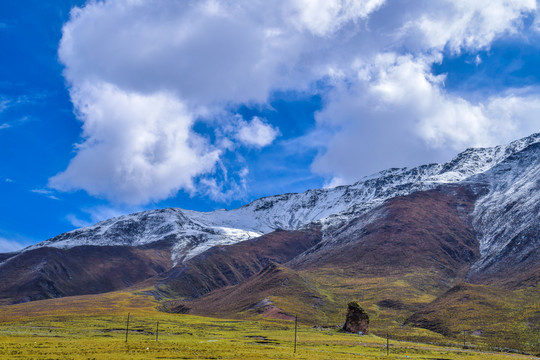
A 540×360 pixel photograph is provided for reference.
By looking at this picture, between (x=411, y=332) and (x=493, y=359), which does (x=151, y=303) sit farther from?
(x=493, y=359)

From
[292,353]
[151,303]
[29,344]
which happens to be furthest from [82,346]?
[151,303]

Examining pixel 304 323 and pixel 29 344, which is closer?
Answer: pixel 29 344

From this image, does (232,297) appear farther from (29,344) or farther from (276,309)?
(29,344)

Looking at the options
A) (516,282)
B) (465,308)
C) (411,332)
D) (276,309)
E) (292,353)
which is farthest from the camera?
(516,282)

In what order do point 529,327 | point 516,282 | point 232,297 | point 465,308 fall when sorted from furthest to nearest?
point 232,297
point 516,282
point 465,308
point 529,327

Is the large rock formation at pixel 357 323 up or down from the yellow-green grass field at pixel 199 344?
up

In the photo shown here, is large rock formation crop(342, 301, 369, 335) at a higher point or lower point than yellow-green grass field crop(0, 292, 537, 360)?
higher

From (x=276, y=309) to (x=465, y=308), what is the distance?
5177 cm

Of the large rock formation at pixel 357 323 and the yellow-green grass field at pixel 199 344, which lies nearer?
the yellow-green grass field at pixel 199 344

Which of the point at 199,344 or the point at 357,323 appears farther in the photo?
the point at 357,323

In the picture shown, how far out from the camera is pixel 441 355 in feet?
211

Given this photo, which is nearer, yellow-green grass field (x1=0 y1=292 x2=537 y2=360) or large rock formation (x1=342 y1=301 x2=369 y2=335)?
yellow-green grass field (x1=0 y1=292 x2=537 y2=360)

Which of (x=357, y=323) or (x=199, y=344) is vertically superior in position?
(x=357, y=323)

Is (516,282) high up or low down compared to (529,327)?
up
